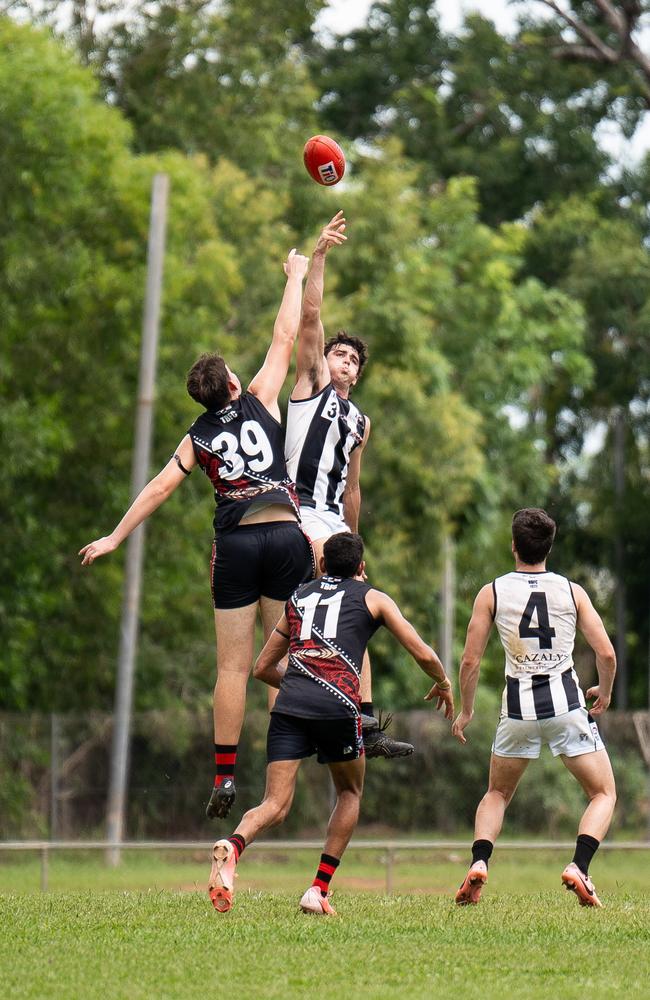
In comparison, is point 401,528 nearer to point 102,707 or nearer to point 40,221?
point 102,707

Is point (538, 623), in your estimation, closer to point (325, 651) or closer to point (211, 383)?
point (325, 651)

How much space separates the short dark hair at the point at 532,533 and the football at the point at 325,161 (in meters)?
2.61

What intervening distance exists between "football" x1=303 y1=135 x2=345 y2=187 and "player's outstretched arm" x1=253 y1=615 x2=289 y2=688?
10.0 ft

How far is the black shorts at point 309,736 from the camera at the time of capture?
9109 mm

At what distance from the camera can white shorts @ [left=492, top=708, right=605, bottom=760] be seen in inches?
379

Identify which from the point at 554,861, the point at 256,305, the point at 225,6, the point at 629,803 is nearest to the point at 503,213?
the point at 225,6

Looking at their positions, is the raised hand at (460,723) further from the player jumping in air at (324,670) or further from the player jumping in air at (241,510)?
the player jumping in air at (241,510)

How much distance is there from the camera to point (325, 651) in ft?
30.0

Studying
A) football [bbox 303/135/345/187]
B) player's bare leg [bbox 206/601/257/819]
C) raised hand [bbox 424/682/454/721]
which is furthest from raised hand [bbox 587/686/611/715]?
football [bbox 303/135/345/187]

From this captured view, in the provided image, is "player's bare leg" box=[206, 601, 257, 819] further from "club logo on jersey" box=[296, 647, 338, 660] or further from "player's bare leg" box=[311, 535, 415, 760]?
"club logo on jersey" box=[296, 647, 338, 660]

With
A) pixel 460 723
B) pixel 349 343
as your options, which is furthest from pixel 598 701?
pixel 349 343

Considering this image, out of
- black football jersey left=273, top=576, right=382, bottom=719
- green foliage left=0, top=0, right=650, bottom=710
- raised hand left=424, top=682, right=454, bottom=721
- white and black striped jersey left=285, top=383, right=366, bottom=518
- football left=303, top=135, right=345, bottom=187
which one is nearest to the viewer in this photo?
black football jersey left=273, top=576, right=382, bottom=719

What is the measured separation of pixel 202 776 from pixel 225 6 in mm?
18303

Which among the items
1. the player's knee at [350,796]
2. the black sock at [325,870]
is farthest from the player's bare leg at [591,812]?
the black sock at [325,870]
